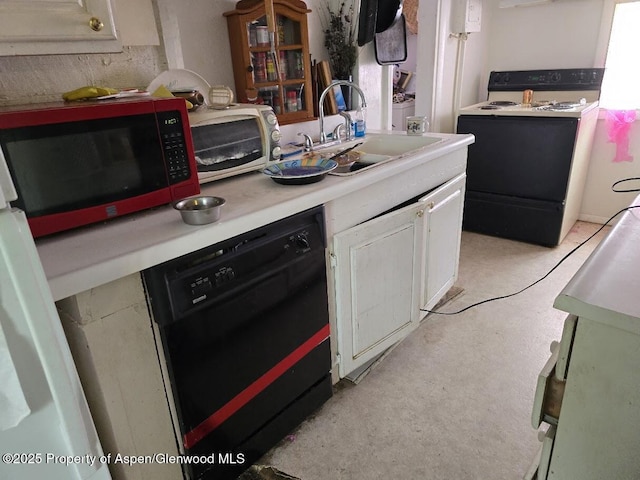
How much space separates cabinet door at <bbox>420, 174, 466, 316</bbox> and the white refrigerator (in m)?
1.49

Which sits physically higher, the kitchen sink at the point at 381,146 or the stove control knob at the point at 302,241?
the kitchen sink at the point at 381,146

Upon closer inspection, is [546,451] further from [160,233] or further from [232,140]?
[232,140]

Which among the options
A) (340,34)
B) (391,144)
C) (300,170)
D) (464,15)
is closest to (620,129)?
(464,15)

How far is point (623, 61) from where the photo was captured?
10.5ft

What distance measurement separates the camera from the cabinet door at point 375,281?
1.62m

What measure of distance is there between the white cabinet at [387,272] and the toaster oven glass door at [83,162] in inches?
27.4

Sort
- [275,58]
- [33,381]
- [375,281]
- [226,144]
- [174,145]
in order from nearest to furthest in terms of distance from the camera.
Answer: [33,381]
[174,145]
[226,144]
[375,281]
[275,58]

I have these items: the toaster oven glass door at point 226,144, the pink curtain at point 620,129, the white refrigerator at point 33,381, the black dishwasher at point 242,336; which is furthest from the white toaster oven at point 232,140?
the pink curtain at point 620,129

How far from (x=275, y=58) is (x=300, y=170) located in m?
0.70

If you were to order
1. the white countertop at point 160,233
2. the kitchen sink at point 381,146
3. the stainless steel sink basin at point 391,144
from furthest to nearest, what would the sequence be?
the stainless steel sink basin at point 391,144 → the kitchen sink at point 381,146 → the white countertop at point 160,233

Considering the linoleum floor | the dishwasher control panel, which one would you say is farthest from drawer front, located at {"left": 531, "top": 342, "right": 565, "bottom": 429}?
the dishwasher control panel

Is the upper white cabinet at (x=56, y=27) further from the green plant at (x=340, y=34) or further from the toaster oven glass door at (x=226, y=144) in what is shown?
the green plant at (x=340, y=34)

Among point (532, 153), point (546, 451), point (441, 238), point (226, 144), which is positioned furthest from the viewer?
point (532, 153)

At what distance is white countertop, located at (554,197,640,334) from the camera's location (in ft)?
2.42
